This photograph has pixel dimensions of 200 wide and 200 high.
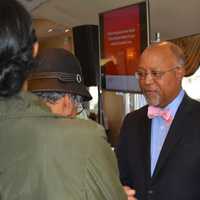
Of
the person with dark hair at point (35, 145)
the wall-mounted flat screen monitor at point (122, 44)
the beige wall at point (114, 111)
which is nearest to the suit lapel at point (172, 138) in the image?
the wall-mounted flat screen monitor at point (122, 44)

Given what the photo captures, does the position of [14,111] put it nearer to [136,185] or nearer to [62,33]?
[136,185]

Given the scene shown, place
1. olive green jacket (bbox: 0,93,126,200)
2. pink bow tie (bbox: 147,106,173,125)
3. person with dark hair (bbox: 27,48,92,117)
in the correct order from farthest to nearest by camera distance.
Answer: pink bow tie (bbox: 147,106,173,125) → person with dark hair (bbox: 27,48,92,117) → olive green jacket (bbox: 0,93,126,200)

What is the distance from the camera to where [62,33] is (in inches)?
238

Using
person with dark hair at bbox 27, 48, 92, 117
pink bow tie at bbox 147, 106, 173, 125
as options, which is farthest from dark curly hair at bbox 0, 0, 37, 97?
pink bow tie at bbox 147, 106, 173, 125

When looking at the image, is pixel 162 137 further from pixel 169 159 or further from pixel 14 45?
pixel 14 45

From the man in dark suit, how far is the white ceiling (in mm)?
3356

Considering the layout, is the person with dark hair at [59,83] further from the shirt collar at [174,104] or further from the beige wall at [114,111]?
the beige wall at [114,111]

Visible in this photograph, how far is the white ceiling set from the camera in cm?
555

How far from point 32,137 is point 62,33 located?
519 cm

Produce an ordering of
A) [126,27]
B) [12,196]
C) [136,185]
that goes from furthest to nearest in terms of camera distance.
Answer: [126,27], [136,185], [12,196]

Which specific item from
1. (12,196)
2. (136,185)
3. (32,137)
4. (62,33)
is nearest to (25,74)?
(32,137)

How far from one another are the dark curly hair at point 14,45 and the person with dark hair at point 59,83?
33 centimetres

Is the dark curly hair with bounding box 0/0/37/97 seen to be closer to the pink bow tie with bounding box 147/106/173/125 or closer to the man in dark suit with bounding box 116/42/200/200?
the man in dark suit with bounding box 116/42/200/200

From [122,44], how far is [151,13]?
8.94ft
